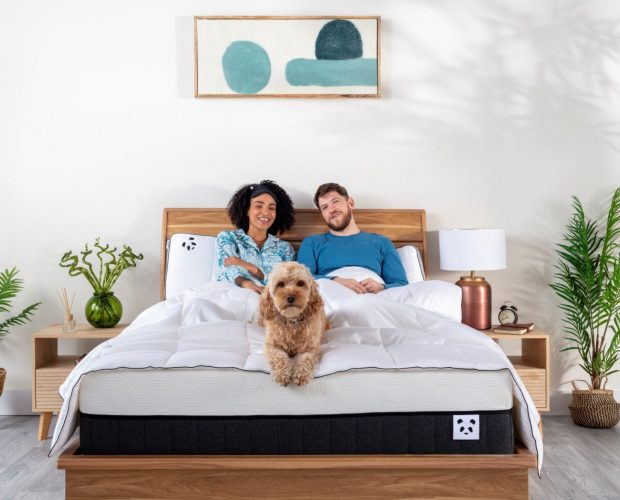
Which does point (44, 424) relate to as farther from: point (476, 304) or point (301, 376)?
point (476, 304)

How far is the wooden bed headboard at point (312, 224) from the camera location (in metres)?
4.12

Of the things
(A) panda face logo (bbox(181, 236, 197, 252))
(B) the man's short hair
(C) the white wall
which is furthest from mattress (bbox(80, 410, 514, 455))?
(C) the white wall

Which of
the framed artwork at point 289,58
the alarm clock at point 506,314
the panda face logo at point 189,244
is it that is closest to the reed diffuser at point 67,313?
the panda face logo at point 189,244

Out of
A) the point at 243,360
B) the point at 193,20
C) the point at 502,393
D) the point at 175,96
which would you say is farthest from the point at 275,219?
the point at 502,393

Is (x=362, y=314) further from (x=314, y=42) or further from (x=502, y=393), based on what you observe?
(x=314, y=42)

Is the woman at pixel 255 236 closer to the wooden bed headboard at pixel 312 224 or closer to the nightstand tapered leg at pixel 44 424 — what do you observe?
the wooden bed headboard at pixel 312 224

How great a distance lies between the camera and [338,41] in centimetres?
419

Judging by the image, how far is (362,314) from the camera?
284cm

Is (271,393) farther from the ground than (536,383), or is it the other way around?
(271,393)

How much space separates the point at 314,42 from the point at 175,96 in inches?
36.8

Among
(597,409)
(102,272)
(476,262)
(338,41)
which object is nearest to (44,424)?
(102,272)

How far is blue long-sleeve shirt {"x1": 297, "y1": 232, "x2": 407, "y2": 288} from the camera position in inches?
149

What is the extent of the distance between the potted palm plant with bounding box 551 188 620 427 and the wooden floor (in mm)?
134

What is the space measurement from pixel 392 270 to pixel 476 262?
48cm
